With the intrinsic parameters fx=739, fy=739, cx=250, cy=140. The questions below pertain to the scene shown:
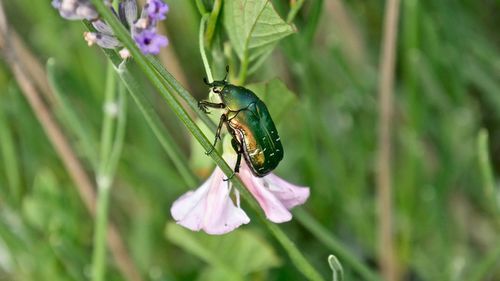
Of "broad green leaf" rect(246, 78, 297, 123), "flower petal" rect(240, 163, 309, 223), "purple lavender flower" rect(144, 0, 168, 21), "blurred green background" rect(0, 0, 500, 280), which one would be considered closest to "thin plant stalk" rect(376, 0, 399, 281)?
"blurred green background" rect(0, 0, 500, 280)

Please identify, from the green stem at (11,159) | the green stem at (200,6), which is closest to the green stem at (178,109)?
the green stem at (200,6)

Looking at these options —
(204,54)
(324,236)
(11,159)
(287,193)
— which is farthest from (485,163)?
(11,159)

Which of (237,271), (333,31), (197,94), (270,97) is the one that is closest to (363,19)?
(333,31)

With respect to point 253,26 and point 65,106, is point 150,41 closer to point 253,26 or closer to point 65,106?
point 253,26

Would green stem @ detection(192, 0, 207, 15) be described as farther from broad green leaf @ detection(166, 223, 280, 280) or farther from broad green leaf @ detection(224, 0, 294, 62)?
broad green leaf @ detection(166, 223, 280, 280)

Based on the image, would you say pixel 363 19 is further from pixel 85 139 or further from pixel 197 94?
pixel 85 139

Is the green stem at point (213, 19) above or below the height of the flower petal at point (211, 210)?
above

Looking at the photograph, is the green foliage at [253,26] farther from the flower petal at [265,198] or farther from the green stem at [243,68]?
the flower petal at [265,198]
